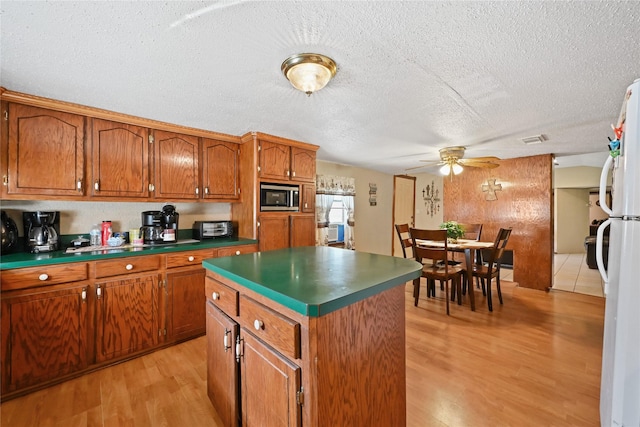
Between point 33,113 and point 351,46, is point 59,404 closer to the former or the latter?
point 33,113

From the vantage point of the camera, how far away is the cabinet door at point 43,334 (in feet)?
5.72

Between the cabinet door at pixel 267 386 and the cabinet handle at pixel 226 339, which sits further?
the cabinet handle at pixel 226 339

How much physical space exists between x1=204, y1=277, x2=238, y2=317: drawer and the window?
3.04 meters

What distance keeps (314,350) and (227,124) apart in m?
2.36

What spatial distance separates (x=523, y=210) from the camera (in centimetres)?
425

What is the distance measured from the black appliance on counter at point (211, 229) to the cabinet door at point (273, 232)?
434 mm

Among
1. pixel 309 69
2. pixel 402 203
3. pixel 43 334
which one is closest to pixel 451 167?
pixel 402 203

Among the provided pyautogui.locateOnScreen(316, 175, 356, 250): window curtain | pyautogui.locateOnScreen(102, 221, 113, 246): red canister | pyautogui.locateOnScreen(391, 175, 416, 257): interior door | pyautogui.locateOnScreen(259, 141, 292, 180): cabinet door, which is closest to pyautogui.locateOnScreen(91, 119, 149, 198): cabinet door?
pyautogui.locateOnScreen(102, 221, 113, 246): red canister

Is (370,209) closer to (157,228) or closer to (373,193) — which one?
(373,193)

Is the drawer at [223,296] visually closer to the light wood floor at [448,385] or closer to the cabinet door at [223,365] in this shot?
the cabinet door at [223,365]

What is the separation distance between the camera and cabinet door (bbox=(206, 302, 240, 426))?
4.23ft

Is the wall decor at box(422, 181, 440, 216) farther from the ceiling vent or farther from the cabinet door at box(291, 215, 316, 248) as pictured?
the cabinet door at box(291, 215, 316, 248)

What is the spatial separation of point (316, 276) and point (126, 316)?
1.92 meters

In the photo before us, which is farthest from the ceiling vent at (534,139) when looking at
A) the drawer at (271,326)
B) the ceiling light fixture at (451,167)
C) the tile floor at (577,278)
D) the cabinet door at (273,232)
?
the drawer at (271,326)
